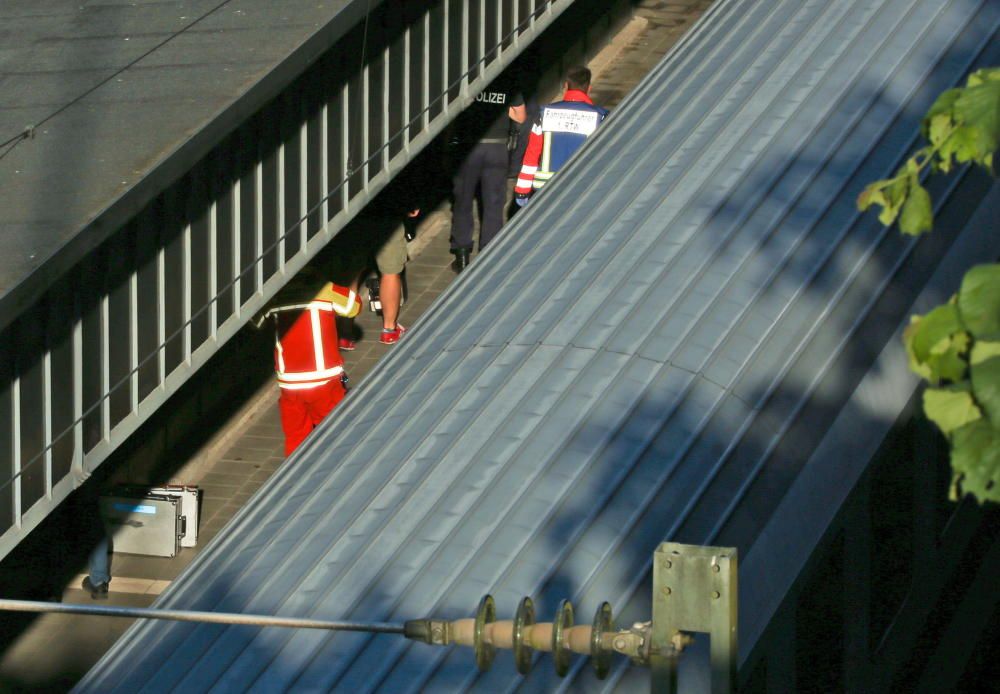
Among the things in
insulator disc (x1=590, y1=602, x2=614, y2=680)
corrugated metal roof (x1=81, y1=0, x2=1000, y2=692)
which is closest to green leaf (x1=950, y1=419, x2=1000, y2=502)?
insulator disc (x1=590, y1=602, x2=614, y2=680)

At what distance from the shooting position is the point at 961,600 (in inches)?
364

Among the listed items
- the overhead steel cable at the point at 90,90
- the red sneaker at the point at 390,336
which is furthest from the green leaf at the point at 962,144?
the red sneaker at the point at 390,336

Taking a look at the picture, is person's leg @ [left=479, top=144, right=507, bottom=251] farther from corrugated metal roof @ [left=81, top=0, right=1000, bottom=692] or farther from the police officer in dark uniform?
corrugated metal roof @ [left=81, top=0, right=1000, bottom=692]

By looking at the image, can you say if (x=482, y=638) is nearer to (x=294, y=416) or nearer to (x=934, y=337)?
(x=934, y=337)

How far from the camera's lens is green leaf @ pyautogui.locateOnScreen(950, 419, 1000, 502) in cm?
374

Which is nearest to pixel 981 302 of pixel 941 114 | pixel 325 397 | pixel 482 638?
pixel 941 114

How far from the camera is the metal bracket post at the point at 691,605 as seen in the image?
4438mm

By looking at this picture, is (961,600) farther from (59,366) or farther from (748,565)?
(59,366)

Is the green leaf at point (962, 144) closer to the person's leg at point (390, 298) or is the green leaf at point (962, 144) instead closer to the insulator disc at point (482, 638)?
the insulator disc at point (482, 638)

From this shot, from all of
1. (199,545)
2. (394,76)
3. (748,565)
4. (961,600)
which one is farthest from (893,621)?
(394,76)

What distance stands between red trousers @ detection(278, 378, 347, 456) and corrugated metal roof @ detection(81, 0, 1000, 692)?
3058 millimetres

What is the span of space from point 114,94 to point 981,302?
7924 mm

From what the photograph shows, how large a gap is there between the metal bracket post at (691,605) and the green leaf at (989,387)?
923 millimetres

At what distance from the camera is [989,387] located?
3.72m
